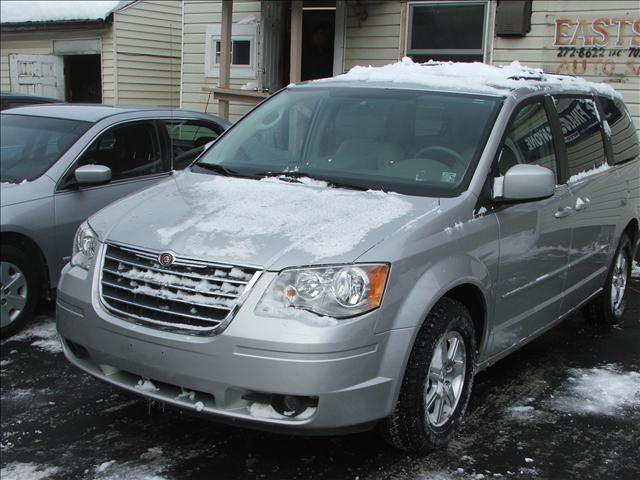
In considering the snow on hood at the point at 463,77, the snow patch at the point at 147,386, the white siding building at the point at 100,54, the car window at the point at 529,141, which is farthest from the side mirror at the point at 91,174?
the white siding building at the point at 100,54

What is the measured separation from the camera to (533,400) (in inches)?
164

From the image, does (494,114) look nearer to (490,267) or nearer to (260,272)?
(490,267)

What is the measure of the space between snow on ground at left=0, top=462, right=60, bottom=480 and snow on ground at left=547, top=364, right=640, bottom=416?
2.73 m

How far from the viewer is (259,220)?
327 cm

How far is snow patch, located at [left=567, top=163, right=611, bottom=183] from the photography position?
4560 mm

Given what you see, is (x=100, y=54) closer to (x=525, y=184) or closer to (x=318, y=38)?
(x=318, y=38)

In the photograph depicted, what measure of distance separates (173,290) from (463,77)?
2.32 meters

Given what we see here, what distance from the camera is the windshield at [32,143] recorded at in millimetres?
5352

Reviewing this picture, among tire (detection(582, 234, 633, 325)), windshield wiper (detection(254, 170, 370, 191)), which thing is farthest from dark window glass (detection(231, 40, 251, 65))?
windshield wiper (detection(254, 170, 370, 191))

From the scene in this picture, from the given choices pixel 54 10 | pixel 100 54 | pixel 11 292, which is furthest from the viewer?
pixel 54 10

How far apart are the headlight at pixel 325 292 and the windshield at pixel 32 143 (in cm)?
309

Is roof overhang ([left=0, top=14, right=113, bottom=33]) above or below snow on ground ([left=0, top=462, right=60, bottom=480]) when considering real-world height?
above

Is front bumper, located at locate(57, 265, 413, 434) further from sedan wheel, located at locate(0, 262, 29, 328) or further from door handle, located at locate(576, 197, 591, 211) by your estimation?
sedan wheel, located at locate(0, 262, 29, 328)

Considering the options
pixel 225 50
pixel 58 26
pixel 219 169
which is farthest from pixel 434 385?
pixel 58 26
